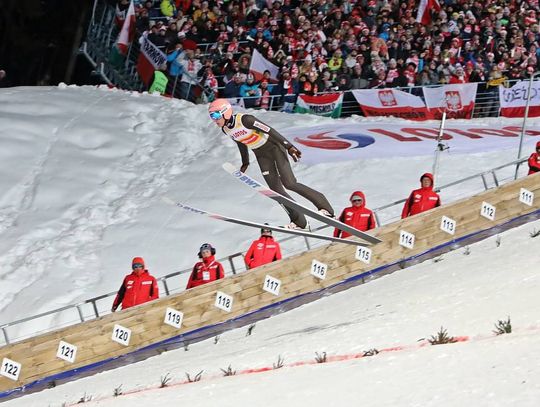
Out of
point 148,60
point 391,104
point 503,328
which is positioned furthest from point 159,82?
point 503,328

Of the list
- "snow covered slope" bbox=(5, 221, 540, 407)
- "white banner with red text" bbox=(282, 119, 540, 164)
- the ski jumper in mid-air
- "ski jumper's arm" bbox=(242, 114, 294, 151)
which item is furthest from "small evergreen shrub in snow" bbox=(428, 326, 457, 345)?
"white banner with red text" bbox=(282, 119, 540, 164)

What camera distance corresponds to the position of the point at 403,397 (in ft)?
26.2

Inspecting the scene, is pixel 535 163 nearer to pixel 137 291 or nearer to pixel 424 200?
pixel 424 200

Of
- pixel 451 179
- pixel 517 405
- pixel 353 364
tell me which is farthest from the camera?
pixel 451 179

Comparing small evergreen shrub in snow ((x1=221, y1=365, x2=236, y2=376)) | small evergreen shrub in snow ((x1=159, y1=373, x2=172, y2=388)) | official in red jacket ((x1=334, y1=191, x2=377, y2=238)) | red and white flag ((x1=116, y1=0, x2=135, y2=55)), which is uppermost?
red and white flag ((x1=116, y1=0, x2=135, y2=55))

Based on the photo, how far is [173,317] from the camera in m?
13.1

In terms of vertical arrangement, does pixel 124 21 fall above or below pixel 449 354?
above

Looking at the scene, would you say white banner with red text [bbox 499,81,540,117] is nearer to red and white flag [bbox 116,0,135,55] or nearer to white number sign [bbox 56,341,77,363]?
red and white flag [bbox 116,0,135,55]

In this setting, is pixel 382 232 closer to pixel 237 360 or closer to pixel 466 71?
pixel 237 360

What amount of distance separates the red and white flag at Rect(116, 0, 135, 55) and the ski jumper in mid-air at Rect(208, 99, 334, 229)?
9777 millimetres

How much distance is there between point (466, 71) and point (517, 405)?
626 inches

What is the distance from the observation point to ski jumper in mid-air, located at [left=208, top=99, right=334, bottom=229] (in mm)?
13172

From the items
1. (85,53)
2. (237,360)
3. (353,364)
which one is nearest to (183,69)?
(85,53)

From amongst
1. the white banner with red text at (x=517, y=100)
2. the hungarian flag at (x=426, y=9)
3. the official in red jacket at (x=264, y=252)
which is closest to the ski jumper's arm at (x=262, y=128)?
the official in red jacket at (x=264, y=252)
